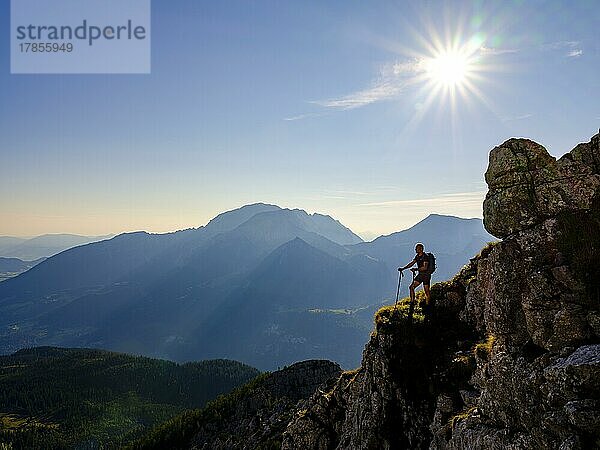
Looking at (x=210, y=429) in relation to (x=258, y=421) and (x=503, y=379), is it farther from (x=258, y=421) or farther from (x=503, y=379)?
(x=503, y=379)

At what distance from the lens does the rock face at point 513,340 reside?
13.8 m

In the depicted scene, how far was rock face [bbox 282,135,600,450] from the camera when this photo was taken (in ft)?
45.2

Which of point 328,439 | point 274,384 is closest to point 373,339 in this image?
point 328,439

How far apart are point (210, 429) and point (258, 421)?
27.5 meters

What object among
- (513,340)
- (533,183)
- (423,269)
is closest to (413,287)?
(423,269)

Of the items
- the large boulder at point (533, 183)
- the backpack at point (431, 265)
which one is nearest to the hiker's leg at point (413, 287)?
the backpack at point (431, 265)

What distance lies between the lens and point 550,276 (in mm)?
16703

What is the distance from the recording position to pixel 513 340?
1717 cm

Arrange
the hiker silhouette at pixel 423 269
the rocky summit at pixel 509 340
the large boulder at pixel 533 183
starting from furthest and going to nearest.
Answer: the hiker silhouette at pixel 423 269
the large boulder at pixel 533 183
the rocky summit at pixel 509 340

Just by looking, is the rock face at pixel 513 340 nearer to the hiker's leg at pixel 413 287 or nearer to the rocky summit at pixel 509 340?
the rocky summit at pixel 509 340

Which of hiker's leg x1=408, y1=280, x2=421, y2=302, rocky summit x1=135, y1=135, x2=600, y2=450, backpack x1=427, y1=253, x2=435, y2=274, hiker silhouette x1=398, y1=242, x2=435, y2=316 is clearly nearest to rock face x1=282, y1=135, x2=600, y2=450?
rocky summit x1=135, y1=135, x2=600, y2=450

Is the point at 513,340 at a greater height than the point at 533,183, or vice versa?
the point at 533,183

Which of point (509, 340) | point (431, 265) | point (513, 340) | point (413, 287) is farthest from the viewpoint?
point (413, 287)

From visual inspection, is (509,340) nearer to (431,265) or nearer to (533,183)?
(533,183)
